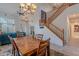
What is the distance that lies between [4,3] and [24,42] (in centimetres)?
67

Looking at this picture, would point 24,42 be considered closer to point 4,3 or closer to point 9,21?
point 9,21

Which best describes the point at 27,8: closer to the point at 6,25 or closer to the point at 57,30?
the point at 6,25

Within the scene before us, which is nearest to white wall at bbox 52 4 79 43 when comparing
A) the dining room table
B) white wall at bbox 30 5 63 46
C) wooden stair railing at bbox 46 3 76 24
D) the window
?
wooden stair railing at bbox 46 3 76 24

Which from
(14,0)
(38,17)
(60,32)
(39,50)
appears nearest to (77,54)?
(60,32)

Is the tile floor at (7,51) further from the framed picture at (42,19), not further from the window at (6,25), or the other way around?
the framed picture at (42,19)

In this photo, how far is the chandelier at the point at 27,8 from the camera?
80.0 inches

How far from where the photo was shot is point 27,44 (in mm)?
2039

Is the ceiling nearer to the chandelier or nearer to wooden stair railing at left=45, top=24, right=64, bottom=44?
the chandelier

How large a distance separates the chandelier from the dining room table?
14.9 inches

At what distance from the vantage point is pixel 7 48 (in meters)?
2.02

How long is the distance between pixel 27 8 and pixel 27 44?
547 millimetres

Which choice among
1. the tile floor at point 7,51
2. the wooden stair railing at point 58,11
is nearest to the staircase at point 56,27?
the wooden stair railing at point 58,11

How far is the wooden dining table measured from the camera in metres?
2.01

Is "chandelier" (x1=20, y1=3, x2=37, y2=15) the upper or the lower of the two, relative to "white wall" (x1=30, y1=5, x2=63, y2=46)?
upper
